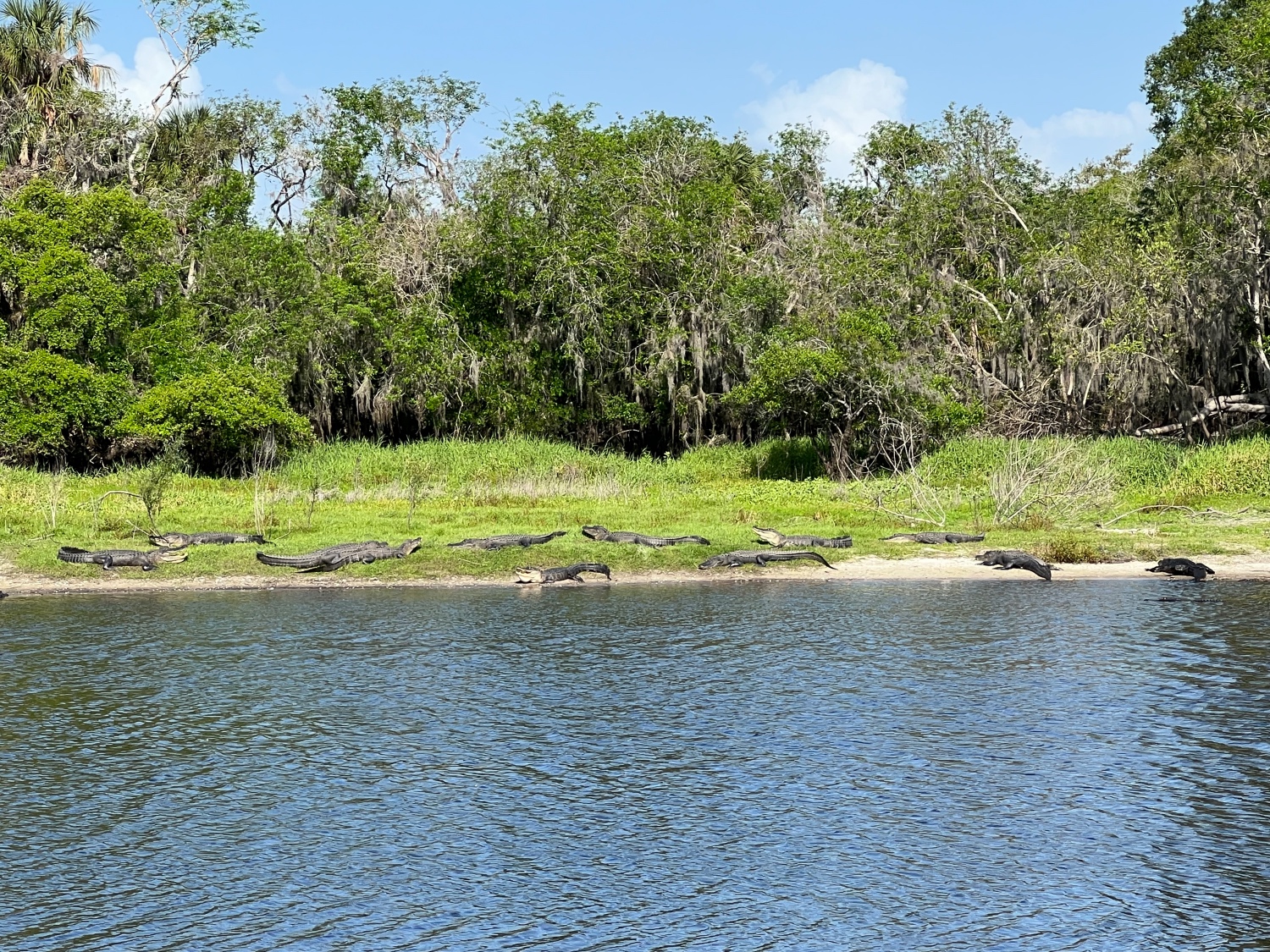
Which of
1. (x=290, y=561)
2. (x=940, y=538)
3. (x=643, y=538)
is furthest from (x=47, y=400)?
(x=940, y=538)

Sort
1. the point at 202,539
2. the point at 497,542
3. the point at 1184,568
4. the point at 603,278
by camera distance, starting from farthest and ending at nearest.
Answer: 1. the point at 603,278
2. the point at 202,539
3. the point at 497,542
4. the point at 1184,568

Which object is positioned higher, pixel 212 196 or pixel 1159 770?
pixel 212 196

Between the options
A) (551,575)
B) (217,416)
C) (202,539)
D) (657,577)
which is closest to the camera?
(551,575)

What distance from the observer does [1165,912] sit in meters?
6.84

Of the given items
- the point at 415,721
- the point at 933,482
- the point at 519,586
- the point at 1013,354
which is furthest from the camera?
the point at 1013,354

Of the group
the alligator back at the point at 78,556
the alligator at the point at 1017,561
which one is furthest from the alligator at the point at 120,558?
the alligator at the point at 1017,561

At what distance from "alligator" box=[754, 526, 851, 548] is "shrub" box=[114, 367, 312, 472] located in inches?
649

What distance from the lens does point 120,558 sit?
2008 cm

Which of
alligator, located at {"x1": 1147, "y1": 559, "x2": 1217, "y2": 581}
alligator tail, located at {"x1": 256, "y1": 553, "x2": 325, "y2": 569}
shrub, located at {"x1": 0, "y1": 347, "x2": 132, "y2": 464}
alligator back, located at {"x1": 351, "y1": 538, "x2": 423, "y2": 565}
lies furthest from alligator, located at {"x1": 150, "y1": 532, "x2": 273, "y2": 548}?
alligator, located at {"x1": 1147, "y1": 559, "x2": 1217, "y2": 581}

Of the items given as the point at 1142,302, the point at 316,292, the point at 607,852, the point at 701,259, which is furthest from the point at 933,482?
the point at 607,852

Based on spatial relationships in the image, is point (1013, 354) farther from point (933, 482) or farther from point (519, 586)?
point (519, 586)

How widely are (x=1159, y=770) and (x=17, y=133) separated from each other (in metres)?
37.0

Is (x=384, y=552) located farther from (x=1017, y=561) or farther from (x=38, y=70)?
(x=38, y=70)

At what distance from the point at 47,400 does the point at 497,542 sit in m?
16.7
